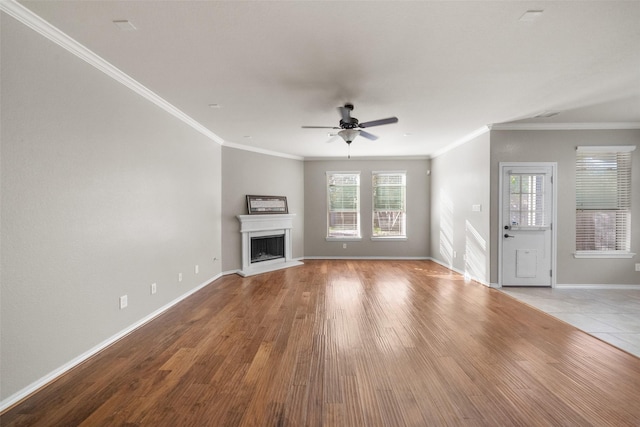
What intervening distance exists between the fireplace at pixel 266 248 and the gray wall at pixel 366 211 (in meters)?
0.98

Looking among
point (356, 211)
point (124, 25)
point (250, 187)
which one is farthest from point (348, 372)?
point (356, 211)

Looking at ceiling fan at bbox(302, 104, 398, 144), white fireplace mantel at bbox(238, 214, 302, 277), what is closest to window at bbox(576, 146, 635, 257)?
ceiling fan at bbox(302, 104, 398, 144)

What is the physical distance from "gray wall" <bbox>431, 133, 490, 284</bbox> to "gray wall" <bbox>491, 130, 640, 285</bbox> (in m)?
0.26

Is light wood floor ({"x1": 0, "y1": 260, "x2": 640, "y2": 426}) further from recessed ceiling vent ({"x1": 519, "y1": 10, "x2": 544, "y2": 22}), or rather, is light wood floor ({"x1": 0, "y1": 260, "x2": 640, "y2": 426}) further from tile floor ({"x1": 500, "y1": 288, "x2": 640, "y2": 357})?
recessed ceiling vent ({"x1": 519, "y1": 10, "x2": 544, "y2": 22})

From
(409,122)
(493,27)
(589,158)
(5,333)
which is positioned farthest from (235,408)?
(589,158)

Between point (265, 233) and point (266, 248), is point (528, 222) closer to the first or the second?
point (265, 233)

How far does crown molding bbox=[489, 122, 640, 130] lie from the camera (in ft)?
14.0

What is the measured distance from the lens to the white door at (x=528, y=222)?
14.3ft

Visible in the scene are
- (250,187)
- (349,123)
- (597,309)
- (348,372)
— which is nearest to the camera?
(348,372)

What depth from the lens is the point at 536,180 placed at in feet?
14.4

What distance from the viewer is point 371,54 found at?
90.0 inches

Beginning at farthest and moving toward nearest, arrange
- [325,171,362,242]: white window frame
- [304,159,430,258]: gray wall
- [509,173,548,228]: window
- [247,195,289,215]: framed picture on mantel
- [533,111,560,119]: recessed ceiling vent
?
[325,171,362,242]: white window frame, [304,159,430,258]: gray wall, [247,195,289,215]: framed picture on mantel, [509,173,548,228]: window, [533,111,560,119]: recessed ceiling vent

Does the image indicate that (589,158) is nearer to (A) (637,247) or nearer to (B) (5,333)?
(A) (637,247)

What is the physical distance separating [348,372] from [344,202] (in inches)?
207
